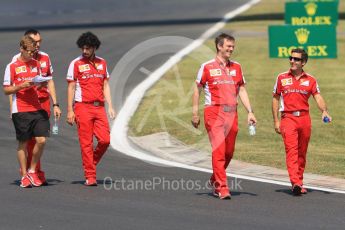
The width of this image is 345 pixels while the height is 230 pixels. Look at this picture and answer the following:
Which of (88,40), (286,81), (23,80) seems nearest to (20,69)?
(23,80)

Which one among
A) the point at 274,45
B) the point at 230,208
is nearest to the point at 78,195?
the point at 230,208

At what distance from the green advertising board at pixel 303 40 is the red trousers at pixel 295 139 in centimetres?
1423

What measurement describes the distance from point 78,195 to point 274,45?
53.6 feet

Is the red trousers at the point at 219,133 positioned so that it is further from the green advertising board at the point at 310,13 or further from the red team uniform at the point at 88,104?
the green advertising board at the point at 310,13

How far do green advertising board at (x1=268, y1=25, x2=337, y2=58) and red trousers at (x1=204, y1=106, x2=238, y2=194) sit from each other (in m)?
14.8

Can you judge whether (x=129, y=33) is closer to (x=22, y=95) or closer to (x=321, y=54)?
(x=321, y=54)

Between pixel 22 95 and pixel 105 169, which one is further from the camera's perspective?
pixel 105 169

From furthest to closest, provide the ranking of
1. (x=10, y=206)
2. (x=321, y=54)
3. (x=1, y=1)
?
1. (x=1, y=1)
2. (x=321, y=54)
3. (x=10, y=206)

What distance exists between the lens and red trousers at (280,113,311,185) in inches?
500

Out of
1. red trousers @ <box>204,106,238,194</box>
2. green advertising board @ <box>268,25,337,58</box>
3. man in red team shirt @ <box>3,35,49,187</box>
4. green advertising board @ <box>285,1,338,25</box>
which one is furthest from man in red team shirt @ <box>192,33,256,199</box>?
green advertising board @ <box>285,1,338,25</box>

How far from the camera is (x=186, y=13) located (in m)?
48.5

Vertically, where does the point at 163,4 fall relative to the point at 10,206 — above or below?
above

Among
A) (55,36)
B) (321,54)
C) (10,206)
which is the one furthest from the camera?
(55,36)

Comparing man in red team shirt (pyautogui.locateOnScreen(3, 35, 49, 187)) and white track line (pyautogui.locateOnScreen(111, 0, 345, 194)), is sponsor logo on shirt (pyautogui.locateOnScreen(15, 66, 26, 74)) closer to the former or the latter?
man in red team shirt (pyautogui.locateOnScreen(3, 35, 49, 187))
